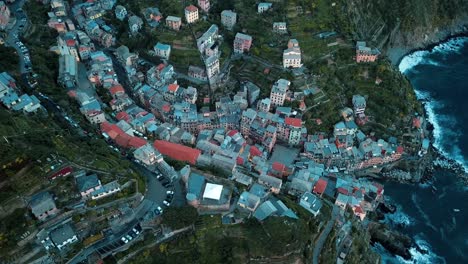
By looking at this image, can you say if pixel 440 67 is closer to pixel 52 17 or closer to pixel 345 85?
pixel 345 85

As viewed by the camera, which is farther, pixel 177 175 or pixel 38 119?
pixel 38 119

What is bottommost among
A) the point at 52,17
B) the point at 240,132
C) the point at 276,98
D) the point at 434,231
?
the point at 434,231

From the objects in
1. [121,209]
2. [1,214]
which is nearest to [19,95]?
[1,214]

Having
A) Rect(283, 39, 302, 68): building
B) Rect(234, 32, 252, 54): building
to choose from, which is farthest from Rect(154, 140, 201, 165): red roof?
Rect(234, 32, 252, 54): building

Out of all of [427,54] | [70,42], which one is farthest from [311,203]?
[427,54]

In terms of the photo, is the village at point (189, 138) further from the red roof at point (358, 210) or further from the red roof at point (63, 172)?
the red roof at point (358, 210)

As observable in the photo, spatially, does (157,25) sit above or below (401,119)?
above

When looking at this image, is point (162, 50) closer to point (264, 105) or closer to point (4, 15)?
point (264, 105)

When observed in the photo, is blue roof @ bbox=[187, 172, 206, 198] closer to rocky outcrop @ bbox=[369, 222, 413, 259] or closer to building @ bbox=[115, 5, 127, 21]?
rocky outcrop @ bbox=[369, 222, 413, 259]
